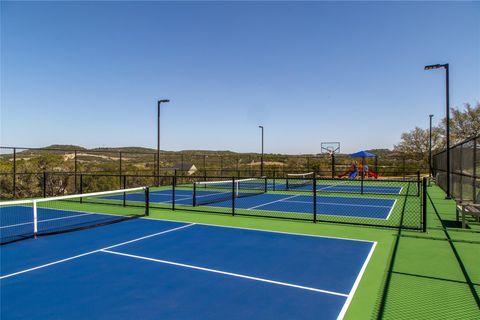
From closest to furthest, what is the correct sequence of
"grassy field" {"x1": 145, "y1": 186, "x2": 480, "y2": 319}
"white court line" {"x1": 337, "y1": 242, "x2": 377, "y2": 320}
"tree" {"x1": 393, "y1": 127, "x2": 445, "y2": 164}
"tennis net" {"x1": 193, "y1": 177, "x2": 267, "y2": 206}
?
"white court line" {"x1": 337, "y1": 242, "x2": 377, "y2": 320} → "grassy field" {"x1": 145, "y1": 186, "x2": 480, "y2": 319} → "tennis net" {"x1": 193, "y1": 177, "x2": 267, "y2": 206} → "tree" {"x1": 393, "y1": 127, "x2": 445, "y2": 164}

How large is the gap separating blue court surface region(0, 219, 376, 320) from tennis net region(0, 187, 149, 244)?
3.27 feet

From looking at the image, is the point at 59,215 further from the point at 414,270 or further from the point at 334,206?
the point at 414,270

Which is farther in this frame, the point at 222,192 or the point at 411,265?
the point at 222,192

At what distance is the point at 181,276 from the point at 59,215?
859cm

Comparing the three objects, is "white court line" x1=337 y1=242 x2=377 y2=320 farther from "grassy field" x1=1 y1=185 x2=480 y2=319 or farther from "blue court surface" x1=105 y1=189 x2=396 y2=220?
"blue court surface" x1=105 y1=189 x2=396 y2=220

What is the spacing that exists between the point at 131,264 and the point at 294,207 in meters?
8.71

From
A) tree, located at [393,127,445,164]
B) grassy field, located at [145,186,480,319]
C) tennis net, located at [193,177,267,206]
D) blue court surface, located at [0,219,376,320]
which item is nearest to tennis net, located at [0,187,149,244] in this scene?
blue court surface, located at [0,219,376,320]

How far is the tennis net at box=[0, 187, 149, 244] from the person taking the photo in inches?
367

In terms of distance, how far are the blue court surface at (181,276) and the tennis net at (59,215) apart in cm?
100

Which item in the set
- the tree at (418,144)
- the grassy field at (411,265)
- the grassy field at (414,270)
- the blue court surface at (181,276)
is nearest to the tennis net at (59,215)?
the blue court surface at (181,276)

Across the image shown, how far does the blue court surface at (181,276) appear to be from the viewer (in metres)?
4.62

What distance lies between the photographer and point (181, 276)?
19.4 ft

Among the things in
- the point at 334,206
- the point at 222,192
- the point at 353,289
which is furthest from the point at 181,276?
the point at 222,192

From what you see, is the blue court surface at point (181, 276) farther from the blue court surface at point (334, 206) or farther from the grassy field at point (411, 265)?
the blue court surface at point (334, 206)
